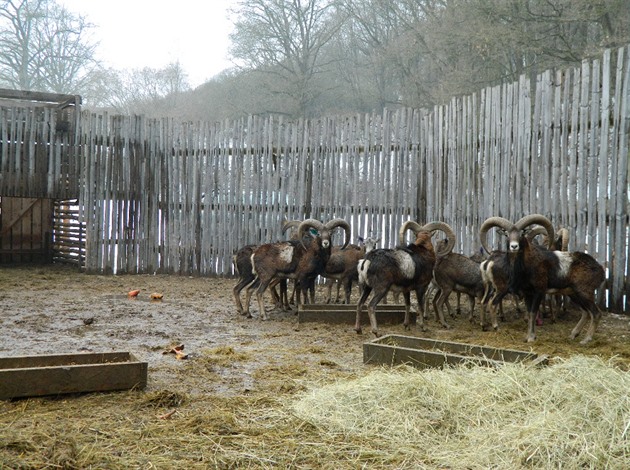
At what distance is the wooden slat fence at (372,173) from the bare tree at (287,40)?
17.0 m

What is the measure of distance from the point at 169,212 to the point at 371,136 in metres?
5.83

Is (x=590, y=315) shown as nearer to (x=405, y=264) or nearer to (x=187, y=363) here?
(x=405, y=264)

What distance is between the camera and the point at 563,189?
1016 cm

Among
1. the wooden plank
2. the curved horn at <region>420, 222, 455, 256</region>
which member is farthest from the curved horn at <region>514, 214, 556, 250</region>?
the wooden plank

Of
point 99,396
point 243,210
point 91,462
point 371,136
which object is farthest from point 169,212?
point 91,462

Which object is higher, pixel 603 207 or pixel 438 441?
pixel 603 207

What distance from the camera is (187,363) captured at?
6773 millimetres

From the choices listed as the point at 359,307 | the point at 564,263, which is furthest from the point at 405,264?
the point at 564,263

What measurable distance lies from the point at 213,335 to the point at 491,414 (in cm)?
479

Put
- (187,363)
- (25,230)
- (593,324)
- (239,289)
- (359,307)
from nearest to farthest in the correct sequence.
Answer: (187,363) → (593,324) → (359,307) → (239,289) → (25,230)

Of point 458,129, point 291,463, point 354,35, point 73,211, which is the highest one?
point 354,35

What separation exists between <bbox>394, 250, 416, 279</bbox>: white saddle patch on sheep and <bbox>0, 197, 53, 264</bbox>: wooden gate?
1265 cm

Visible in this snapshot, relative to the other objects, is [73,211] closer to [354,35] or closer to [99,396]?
[99,396]

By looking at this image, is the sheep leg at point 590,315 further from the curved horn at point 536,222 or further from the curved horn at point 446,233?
the curved horn at point 446,233
